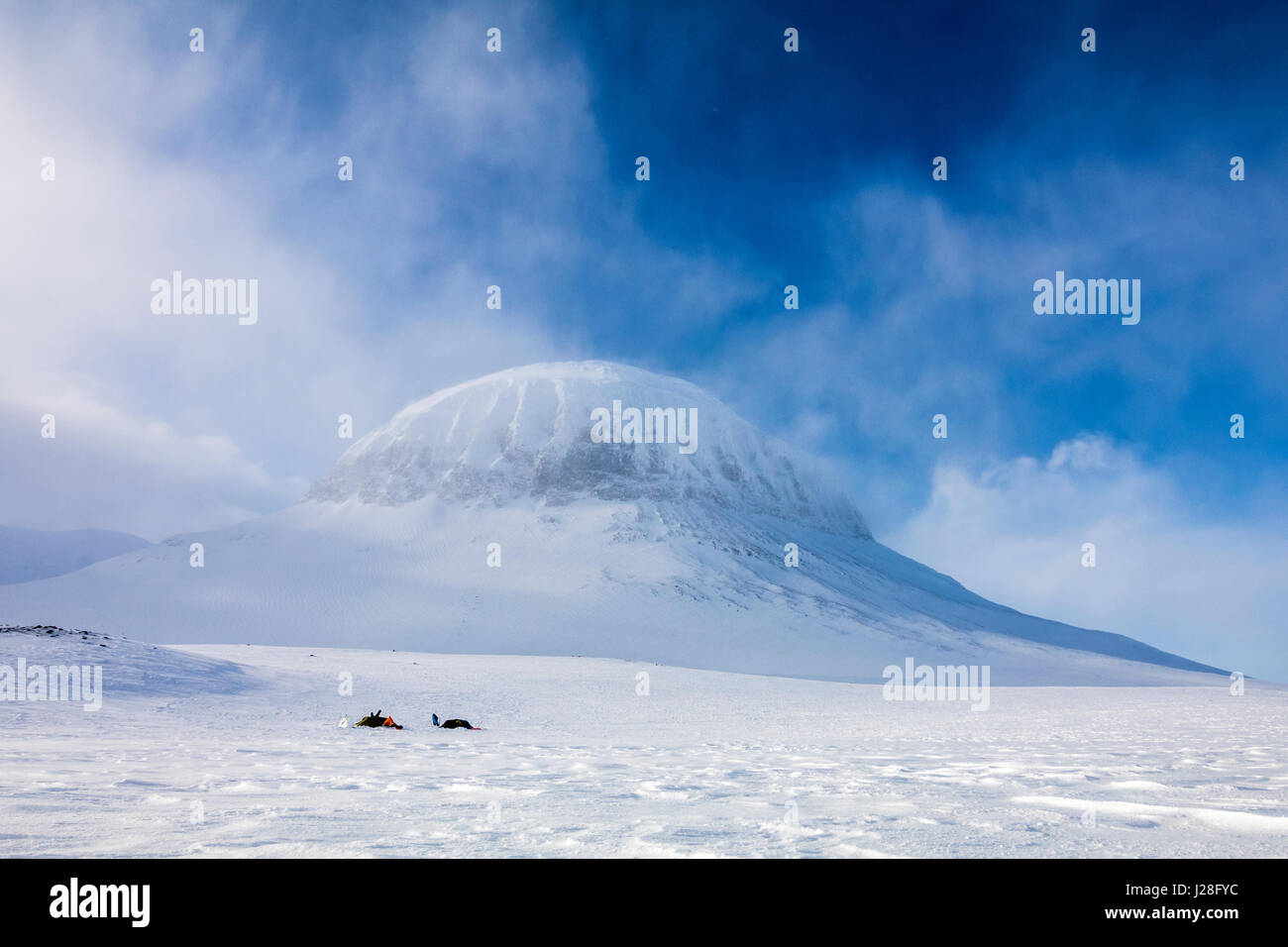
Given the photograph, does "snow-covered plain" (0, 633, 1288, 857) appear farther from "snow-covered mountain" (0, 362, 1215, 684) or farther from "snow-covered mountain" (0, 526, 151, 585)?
"snow-covered mountain" (0, 526, 151, 585)

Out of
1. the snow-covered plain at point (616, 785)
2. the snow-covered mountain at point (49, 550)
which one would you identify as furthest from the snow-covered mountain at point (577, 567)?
the snow-covered mountain at point (49, 550)

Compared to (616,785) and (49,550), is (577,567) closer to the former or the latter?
(616,785)

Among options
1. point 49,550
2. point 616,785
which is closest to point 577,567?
point 616,785

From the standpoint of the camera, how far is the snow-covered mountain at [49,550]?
157 m

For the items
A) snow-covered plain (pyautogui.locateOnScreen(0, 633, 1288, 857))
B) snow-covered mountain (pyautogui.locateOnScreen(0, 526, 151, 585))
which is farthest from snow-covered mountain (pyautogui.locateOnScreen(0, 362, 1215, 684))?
snow-covered mountain (pyautogui.locateOnScreen(0, 526, 151, 585))

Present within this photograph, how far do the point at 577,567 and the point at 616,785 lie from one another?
7605 centimetres

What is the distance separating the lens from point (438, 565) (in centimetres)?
8275

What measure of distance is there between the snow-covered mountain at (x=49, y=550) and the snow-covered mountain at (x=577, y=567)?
3840 inches

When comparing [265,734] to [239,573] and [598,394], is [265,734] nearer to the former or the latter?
[239,573]

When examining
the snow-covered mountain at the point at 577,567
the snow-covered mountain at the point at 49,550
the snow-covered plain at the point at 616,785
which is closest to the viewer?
the snow-covered plain at the point at 616,785

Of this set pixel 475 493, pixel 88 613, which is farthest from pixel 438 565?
pixel 88 613

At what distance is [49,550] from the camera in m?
170

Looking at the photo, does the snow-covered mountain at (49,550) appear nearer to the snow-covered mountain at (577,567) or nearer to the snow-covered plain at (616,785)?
the snow-covered mountain at (577,567)

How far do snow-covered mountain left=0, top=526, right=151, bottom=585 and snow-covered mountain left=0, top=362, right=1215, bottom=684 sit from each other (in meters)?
97.5
